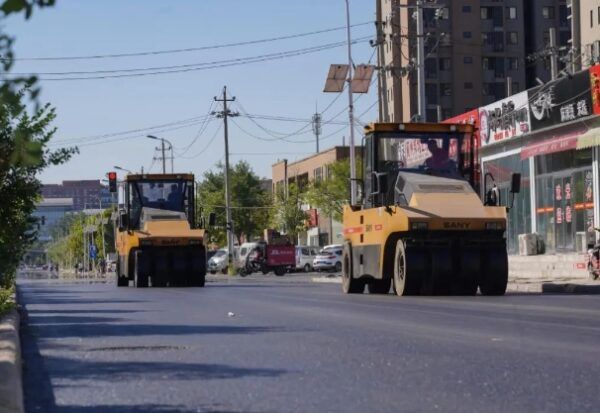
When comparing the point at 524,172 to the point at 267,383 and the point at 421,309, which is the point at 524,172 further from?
the point at 267,383

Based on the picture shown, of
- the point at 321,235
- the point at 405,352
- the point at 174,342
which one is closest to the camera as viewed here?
the point at 405,352

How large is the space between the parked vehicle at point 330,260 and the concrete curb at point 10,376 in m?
56.5

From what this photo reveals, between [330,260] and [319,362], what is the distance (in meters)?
59.4

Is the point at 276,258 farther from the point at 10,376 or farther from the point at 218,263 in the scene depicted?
the point at 10,376

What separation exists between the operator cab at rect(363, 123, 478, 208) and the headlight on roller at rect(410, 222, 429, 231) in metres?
1.59

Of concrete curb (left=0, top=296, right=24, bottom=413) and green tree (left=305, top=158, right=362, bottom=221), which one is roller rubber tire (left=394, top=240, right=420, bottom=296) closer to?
concrete curb (left=0, top=296, right=24, bottom=413)

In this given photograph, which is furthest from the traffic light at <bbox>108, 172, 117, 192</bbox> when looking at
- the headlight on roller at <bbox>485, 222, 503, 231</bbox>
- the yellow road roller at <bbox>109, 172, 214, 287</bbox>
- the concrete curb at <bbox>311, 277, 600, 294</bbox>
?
the headlight on roller at <bbox>485, 222, 503, 231</bbox>

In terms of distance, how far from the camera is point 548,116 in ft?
139

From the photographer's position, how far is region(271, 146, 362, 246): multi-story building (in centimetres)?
10712

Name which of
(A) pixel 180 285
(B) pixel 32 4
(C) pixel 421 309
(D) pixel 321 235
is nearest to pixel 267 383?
(B) pixel 32 4

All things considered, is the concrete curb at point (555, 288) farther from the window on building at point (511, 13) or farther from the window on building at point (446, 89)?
the window on building at point (511, 13)

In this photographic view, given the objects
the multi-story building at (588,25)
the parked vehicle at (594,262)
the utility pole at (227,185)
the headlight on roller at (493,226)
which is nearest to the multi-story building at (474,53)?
the multi-story building at (588,25)

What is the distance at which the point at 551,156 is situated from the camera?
4384cm

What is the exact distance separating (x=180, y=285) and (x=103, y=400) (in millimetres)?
31559
